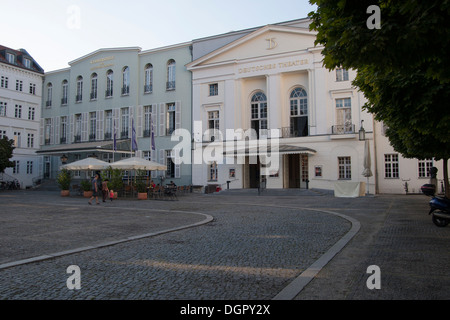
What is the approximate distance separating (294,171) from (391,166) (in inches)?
293

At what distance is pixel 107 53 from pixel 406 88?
3613 cm

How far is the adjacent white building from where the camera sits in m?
38.8

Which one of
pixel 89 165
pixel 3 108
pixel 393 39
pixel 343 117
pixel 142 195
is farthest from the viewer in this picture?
pixel 3 108

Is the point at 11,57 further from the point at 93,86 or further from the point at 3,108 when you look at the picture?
the point at 93,86

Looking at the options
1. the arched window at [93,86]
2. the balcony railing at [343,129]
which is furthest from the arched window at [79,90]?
the balcony railing at [343,129]

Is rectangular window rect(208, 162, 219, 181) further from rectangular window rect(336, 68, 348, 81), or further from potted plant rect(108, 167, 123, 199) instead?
rectangular window rect(336, 68, 348, 81)

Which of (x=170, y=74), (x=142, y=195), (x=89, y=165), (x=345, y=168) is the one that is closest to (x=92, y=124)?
(x=170, y=74)

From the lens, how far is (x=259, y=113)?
3142cm

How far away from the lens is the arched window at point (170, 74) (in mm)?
34438

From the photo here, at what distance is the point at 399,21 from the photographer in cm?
434

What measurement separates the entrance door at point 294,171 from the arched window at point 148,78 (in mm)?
15746

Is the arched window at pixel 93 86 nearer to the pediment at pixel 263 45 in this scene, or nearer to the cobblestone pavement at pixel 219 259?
the pediment at pixel 263 45
